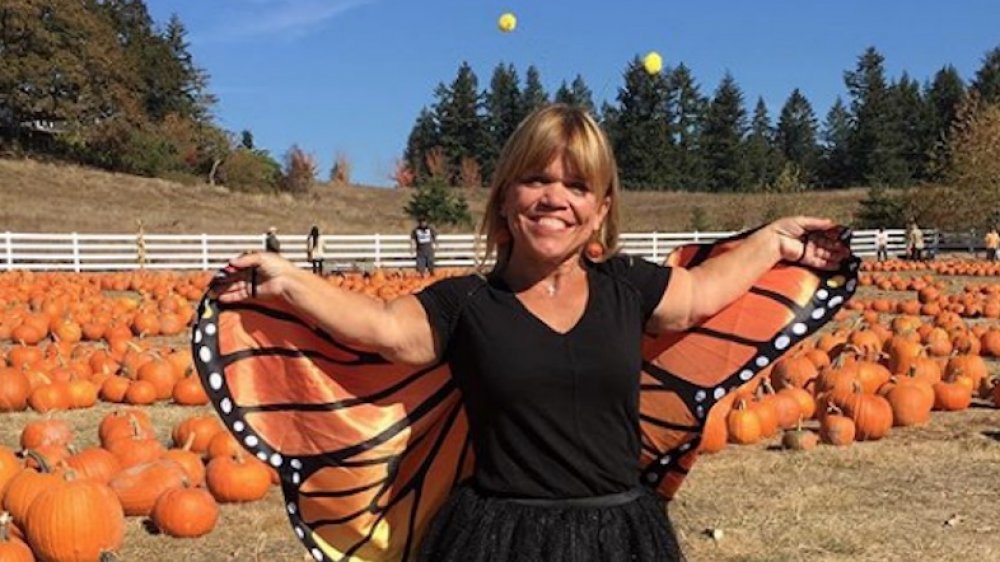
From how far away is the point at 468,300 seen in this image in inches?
100

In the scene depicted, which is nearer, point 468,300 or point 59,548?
point 468,300

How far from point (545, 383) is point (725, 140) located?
91951mm

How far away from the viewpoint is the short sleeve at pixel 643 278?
2.63 m

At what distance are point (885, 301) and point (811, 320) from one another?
13.1m

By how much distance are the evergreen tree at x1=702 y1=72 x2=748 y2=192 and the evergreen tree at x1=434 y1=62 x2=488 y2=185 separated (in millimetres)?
19495

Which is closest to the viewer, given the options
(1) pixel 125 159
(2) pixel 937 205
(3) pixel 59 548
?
(3) pixel 59 548

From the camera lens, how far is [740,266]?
2797 millimetres

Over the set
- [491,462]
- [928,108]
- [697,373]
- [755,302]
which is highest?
[928,108]

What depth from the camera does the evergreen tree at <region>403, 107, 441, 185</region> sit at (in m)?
96.5

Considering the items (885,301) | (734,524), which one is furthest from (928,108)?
(734,524)

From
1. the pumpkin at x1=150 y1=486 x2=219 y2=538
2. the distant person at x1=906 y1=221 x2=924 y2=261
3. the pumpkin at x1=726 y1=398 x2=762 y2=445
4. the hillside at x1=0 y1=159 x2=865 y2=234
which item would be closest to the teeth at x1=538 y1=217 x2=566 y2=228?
the pumpkin at x1=150 y1=486 x2=219 y2=538

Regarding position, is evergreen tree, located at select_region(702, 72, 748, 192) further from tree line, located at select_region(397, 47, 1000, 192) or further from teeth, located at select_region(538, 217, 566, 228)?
teeth, located at select_region(538, 217, 566, 228)

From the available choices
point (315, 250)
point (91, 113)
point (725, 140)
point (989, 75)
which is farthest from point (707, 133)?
point (315, 250)

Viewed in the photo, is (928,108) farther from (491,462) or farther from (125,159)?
(491,462)
